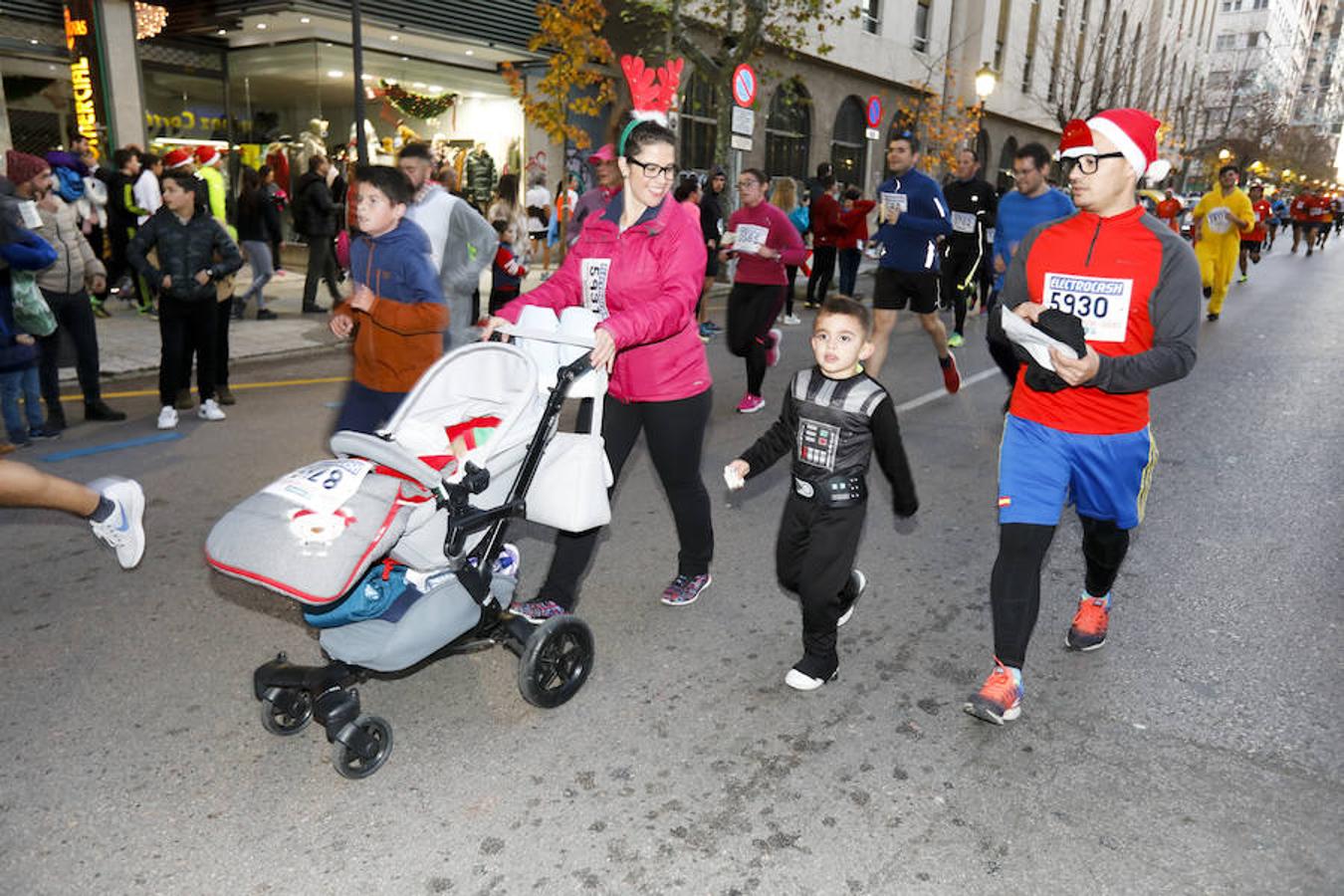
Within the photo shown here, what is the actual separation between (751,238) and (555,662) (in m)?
5.23

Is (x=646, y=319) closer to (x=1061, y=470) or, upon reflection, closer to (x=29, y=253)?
(x=1061, y=470)

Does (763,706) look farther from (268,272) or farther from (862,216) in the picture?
(862,216)

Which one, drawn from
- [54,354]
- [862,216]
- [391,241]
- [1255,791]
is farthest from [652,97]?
[862,216]

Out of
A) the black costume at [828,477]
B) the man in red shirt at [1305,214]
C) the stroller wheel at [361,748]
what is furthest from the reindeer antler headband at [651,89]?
the man in red shirt at [1305,214]

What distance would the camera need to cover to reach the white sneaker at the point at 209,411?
7.38 meters

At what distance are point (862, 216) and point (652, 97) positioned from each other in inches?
471

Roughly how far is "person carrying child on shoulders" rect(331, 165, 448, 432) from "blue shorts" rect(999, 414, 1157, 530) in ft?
8.69

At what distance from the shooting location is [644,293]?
12.2ft

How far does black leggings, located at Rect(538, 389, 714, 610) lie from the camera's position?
3.97 meters

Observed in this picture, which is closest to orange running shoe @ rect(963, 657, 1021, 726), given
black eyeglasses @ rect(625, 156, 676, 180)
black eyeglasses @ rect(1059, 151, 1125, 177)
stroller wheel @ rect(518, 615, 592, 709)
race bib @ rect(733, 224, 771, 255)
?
stroller wheel @ rect(518, 615, 592, 709)

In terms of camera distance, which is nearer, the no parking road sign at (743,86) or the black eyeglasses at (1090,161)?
the black eyeglasses at (1090,161)

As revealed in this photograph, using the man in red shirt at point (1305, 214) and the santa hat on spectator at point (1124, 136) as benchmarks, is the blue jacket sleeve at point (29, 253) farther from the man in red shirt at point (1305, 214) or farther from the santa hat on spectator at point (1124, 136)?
the man in red shirt at point (1305, 214)

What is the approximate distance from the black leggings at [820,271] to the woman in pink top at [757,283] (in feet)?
25.7

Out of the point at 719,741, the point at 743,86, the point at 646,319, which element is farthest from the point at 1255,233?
the point at 719,741
